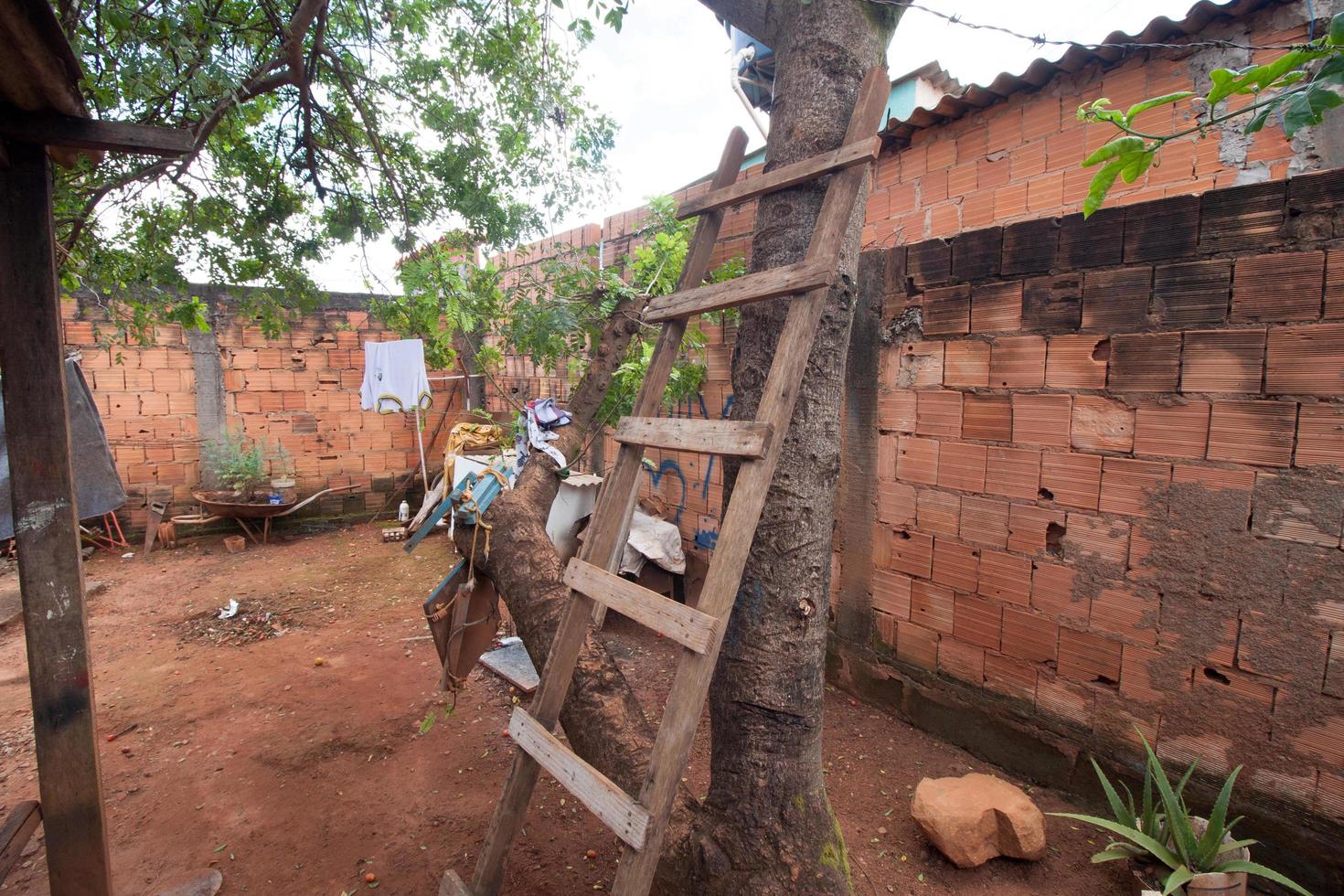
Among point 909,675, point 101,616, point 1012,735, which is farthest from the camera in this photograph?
point 101,616

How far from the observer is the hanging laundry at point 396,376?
819 cm

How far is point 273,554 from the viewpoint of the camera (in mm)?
7387

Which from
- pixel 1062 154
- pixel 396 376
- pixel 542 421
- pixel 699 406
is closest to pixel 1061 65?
pixel 1062 154

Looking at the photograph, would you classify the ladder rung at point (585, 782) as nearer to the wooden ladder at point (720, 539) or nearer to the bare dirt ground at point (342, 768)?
the wooden ladder at point (720, 539)

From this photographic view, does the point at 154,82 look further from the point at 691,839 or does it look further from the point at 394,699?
the point at 691,839

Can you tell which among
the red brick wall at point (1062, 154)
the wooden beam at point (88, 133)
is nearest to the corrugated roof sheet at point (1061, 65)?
the red brick wall at point (1062, 154)

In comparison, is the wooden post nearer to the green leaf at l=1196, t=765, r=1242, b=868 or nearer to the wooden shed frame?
the wooden shed frame

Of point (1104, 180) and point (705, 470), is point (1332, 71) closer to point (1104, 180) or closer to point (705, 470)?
point (1104, 180)

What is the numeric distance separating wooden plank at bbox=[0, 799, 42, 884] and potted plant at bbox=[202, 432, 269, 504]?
19.8 feet

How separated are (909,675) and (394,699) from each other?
129 inches

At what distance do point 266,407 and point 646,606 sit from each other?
8421 mm

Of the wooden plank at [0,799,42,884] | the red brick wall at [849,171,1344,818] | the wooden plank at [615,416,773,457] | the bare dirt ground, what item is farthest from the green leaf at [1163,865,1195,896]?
the wooden plank at [0,799,42,884]

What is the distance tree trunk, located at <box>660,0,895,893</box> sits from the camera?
1899 millimetres

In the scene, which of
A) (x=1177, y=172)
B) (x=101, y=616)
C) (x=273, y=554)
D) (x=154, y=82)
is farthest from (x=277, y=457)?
(x=1177, y=172)
